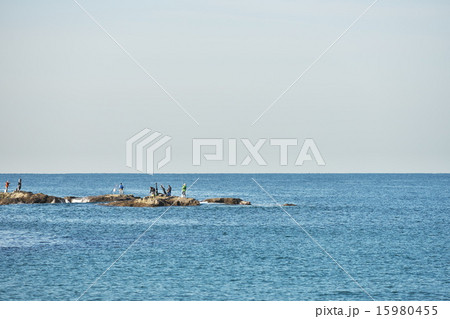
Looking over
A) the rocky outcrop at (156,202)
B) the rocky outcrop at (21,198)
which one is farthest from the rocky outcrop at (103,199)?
the rocky outcrop at (21,198)

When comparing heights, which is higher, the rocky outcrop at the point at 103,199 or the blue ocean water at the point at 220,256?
the rocky outcrop at the point at 103,199

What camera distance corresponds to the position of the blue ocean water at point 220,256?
33219mm

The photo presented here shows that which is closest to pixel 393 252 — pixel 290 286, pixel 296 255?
pixel 296 255

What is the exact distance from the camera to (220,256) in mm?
43438

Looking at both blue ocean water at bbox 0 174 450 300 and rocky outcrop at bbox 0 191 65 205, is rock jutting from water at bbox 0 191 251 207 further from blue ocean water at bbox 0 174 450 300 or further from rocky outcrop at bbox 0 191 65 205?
blue ocean water at bbox 0 174 450 300

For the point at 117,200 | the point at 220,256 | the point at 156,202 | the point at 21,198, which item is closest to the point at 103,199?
the point at 117,200

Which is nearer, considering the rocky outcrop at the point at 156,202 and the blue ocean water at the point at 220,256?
the blue ocean water at the point at 220,256

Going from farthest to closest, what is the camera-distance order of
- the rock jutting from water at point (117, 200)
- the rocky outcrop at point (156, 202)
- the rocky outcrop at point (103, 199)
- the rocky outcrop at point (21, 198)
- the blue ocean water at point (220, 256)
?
the rocky outcrop at point (21, 198) → the rocky outcrop at point (103, 199) → the rock jutting from water at point (117, 200) → the rocky outcrop at point (156, 202) → the blue ocean water at point (220, 256)

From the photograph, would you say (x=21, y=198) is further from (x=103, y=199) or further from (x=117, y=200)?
(x=117, y=200)

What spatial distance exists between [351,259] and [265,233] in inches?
584

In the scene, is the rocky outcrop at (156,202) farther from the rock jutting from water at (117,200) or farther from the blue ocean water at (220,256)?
the blue ocean water at (220,256)
